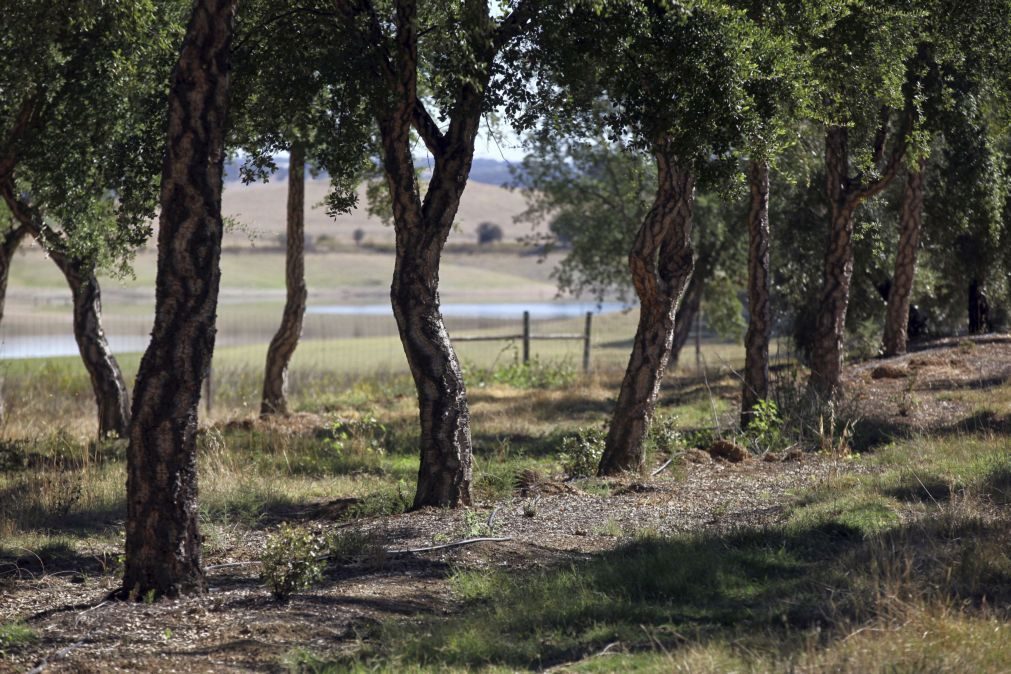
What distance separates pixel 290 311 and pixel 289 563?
10247 millimetres

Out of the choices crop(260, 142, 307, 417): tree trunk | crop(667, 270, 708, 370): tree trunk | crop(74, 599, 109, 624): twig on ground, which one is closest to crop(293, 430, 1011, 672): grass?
crop(74, 599, 109, 624): twig on ground

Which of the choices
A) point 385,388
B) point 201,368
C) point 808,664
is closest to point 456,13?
point 201,368

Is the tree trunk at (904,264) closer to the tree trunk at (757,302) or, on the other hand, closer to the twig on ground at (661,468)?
the tree trunk at (757,302)

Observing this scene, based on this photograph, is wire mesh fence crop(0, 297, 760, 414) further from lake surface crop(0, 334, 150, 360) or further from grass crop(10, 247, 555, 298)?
grass crop(10, 247, 555, 298)

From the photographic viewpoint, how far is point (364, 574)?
7797mm

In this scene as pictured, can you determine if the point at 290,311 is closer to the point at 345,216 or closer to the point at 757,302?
the point at 757,302

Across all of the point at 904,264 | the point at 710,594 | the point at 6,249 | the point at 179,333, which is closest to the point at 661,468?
the point at 710,594

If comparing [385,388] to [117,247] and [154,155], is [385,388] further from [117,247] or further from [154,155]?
[154,155]

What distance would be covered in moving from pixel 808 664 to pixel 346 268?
67.5m

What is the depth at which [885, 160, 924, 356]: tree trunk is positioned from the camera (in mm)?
19859

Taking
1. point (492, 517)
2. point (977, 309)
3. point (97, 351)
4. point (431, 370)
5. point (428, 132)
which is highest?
point (428, 132)

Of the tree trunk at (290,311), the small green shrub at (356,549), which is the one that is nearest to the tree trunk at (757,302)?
the tree trunk at (290,311)

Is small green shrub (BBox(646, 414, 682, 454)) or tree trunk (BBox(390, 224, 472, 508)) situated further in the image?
small green shrub (BBox(646, 414, 682, 454))

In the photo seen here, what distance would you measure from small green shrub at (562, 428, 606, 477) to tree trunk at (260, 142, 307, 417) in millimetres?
6038
